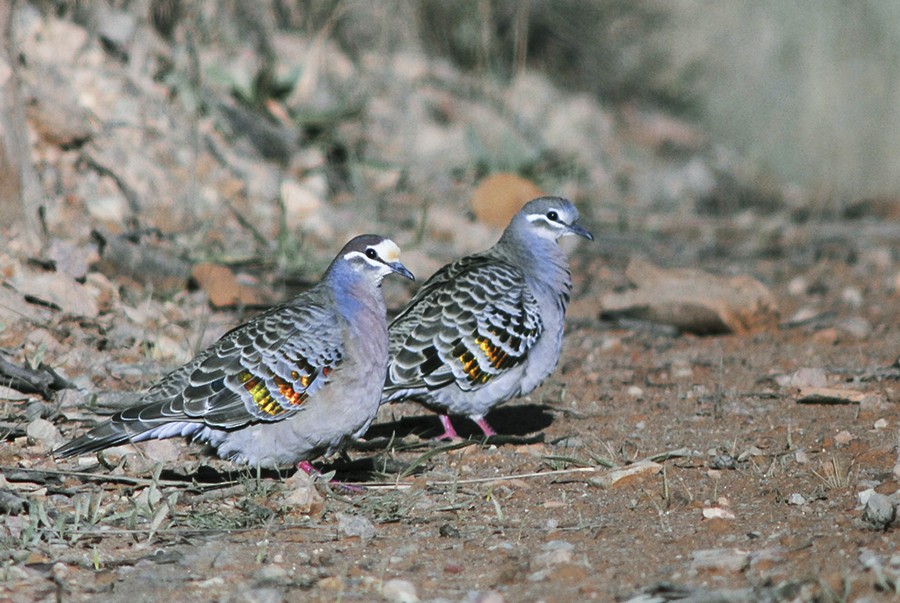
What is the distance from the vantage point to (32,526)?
4129 millimetres

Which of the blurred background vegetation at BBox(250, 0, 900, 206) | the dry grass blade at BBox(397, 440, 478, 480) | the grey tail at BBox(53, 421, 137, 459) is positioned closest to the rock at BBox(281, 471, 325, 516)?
the dry grass blade at BBox(397, 440, 478, 480)

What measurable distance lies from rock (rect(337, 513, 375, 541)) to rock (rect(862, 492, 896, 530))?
171 centimetres

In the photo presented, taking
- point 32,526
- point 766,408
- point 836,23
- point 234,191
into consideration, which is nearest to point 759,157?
point 836,23

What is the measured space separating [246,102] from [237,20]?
1.44 meters

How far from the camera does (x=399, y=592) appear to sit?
3.67 metres

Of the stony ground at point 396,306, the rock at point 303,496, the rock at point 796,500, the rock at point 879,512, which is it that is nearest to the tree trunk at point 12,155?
the stony ground at point 396,306

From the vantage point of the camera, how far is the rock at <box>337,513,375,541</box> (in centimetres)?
435

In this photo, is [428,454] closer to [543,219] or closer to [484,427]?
[484,427]

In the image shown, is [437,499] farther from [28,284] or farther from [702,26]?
[702,26]

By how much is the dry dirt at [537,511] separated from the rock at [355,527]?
11mm

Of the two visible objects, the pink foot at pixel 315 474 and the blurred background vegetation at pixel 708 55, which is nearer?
the pink foot at pixel 315 474

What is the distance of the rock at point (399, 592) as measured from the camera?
12.0 feet

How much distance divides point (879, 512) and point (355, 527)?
179 cm

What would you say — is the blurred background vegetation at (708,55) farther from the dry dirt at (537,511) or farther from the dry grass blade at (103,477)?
the dry grass blade at (103,477)
